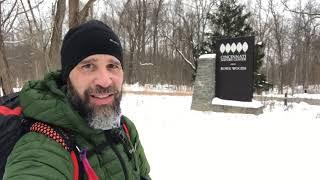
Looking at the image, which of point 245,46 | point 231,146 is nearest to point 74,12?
point 231,146

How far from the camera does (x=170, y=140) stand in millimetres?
8227

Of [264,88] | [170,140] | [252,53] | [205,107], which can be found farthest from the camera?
[264,88]

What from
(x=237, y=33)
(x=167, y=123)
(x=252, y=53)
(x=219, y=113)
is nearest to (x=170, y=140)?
(x=167, y=123)

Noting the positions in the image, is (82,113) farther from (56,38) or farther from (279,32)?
(279,32)

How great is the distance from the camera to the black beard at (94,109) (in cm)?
168

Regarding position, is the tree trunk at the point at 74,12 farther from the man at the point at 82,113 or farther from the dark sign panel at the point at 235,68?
the dark sign panel at the point at 235,68

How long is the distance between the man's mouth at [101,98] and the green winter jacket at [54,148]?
0.15 meters

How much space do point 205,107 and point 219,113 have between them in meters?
0.90

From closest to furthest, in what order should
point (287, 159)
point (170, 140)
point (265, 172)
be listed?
point (265, 172), point (287, 159), point (170, 140)

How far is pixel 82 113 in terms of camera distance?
5.62ft

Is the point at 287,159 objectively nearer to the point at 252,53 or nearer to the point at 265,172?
the point at 265,172

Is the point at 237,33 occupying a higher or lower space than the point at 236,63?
higher

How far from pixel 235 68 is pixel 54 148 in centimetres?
1226

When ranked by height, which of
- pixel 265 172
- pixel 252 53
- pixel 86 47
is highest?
pixel 252 53
